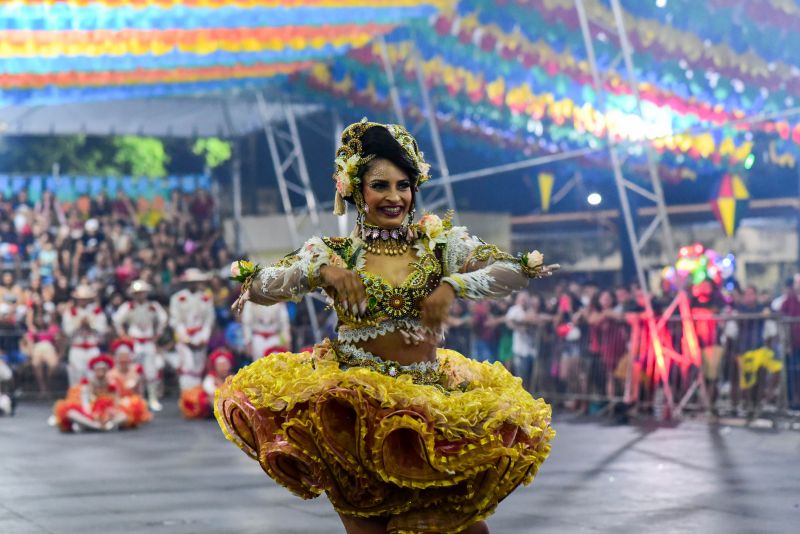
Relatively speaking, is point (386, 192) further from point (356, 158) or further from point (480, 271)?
point (480, 271)

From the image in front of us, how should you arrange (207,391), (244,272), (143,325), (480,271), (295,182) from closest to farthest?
(480,271) < (244,272) < (207,391) < (143,325) < (295,182)

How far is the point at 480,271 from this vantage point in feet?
17.9

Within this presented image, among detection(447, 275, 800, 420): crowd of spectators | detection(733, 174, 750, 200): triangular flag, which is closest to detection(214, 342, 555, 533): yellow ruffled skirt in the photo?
detection(447, 275, 800, 420): crowd of spectators

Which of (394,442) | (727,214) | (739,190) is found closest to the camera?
(394,442)

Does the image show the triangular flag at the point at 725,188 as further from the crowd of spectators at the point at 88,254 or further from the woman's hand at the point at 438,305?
the woman's hand at the point at 438,305

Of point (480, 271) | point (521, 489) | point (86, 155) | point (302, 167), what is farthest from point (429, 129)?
point (480, 271)

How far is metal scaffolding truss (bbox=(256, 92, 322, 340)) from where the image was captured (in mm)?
23672

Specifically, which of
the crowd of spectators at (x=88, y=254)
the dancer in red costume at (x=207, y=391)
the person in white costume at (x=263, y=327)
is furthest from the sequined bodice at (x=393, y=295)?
the crowd of spectators at (x=88, y=254)

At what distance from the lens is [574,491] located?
9578mm

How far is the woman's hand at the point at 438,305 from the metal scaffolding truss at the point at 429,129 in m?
13.1

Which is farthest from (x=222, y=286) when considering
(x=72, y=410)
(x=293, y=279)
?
(x=293, y=279)

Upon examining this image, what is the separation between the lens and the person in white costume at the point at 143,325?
19.1m

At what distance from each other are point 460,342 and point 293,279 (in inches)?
537

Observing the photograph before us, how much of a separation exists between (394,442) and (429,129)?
51.0 feet
